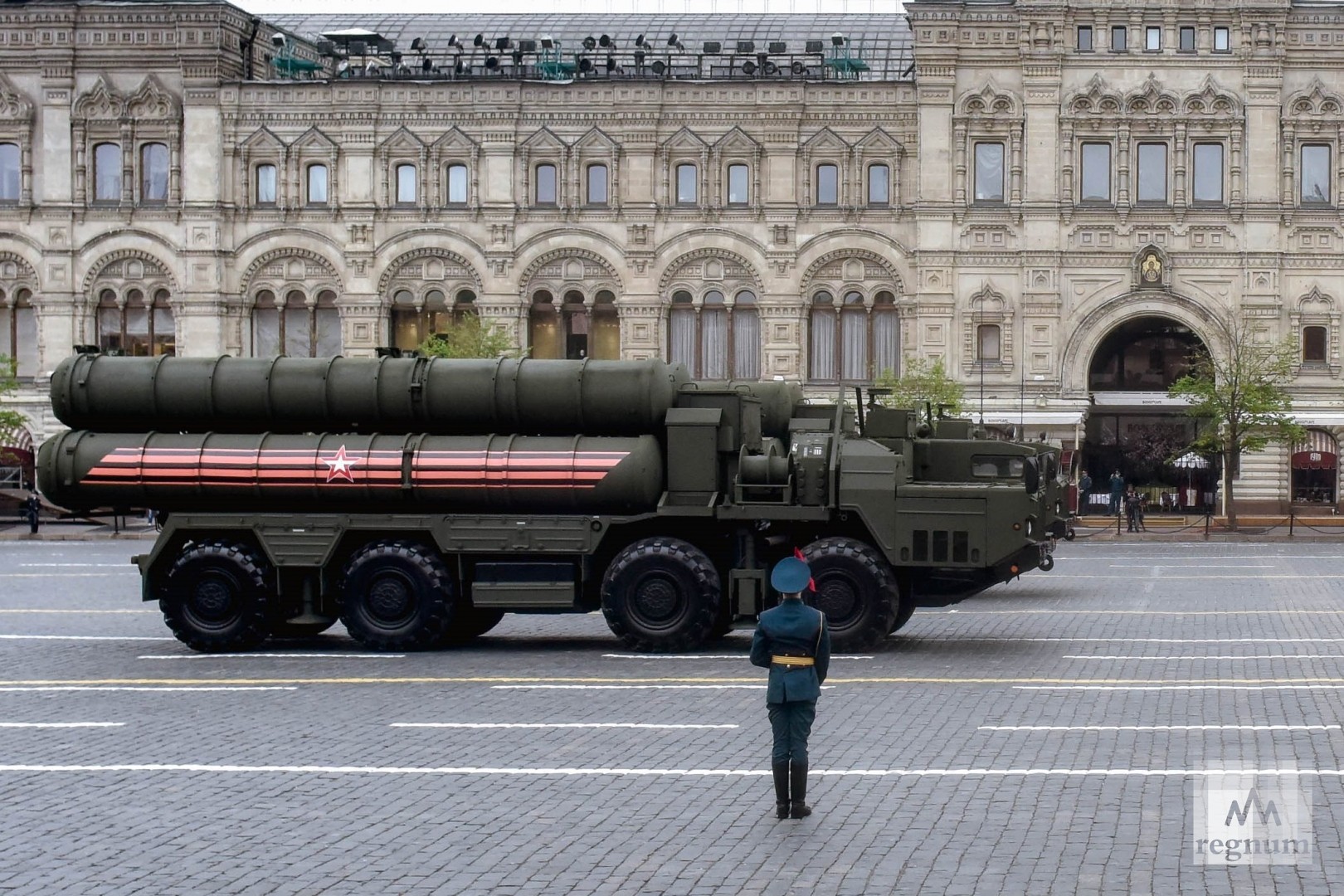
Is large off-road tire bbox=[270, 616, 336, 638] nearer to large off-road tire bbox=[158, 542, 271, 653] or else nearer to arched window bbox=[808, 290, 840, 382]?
large off-road tire bbox=[158, 542, 271, 653]

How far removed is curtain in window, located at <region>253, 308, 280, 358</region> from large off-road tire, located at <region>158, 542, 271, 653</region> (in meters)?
42.7

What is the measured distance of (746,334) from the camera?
64.8 metres

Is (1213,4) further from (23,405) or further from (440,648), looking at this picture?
(440,648)

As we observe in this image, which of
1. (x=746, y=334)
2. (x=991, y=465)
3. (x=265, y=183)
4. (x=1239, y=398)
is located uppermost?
(x=265, y=183)

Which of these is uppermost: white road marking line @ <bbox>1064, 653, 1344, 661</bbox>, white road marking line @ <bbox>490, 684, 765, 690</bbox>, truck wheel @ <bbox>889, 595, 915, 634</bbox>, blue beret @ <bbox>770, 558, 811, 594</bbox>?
blue beret @ <bbox>770, 558, 811, 594</bbox>

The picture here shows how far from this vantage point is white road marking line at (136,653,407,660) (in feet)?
76.4

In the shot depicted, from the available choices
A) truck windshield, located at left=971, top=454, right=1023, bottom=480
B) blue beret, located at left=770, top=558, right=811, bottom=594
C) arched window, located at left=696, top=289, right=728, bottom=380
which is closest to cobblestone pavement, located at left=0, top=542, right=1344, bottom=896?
blue beret, located at left=770, top=558, right=811, bottom=594

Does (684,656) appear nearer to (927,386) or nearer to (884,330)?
(927,386)

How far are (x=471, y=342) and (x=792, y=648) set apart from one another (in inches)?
1917

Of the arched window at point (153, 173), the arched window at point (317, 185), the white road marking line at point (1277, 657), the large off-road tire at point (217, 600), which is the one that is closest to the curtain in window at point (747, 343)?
the arched window at point (317, 185)

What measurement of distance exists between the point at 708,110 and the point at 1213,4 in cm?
1554

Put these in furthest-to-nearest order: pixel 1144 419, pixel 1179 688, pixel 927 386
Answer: pixel 1144 419
pixel 927 386
pixel 1179 688

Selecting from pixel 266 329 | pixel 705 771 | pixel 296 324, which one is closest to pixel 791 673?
pixel 705 771

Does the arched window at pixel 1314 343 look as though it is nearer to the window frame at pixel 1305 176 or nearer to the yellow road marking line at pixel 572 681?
the window frame at pixel 1305 176
